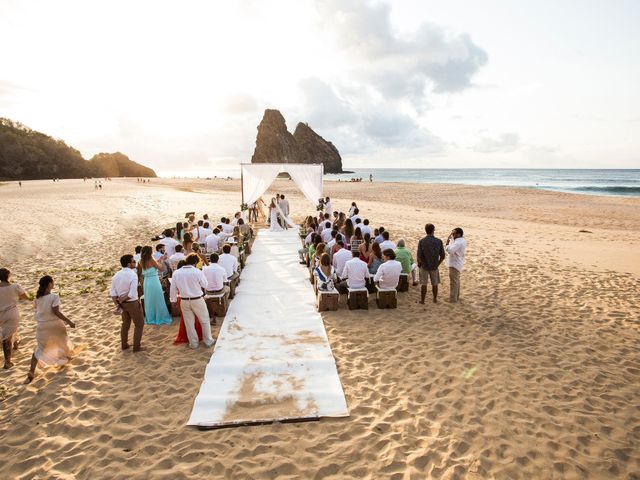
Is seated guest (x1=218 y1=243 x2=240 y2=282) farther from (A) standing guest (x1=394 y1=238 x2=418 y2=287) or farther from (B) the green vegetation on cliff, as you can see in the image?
(B) the green vegetation on cliff

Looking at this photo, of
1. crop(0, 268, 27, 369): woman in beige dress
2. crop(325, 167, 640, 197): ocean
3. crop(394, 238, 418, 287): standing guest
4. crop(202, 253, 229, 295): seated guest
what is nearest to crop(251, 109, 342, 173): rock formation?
crop(325, 167, 640, 197): ocean

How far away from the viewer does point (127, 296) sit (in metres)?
6.20

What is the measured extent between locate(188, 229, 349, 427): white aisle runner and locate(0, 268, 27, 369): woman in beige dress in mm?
3276

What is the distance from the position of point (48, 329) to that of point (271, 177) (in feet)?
43.6

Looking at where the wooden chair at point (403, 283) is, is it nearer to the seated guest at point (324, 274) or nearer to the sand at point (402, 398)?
the sand at point (402, 398)

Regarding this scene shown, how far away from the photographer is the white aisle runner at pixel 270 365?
4.83 m

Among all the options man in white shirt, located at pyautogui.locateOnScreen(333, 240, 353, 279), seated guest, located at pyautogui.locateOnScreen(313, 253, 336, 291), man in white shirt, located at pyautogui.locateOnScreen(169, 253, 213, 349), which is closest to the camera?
man in white shirt, located at pyautogui.locateOnScreen(169, 253, 213, 349)

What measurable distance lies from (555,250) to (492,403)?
11.3 m

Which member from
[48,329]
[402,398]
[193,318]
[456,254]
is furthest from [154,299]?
[456,254]

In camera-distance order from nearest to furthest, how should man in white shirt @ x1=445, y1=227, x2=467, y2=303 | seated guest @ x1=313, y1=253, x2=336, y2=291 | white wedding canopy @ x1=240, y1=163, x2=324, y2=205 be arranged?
1. seated guest @ x1=313, y1=253, x2=336, y2=291
2. man in white shirt @ x1=445, y1=227, x2=467, y2=303
3. white wedding canopy @ x1=240, y1=163, x2=324, y2=205

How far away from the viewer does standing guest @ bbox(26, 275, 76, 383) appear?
5.61m

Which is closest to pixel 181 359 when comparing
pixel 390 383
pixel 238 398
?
pixel 238 398

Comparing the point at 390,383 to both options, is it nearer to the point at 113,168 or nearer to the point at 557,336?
the point at 557,336

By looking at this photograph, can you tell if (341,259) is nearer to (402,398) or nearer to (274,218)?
(402,398)
